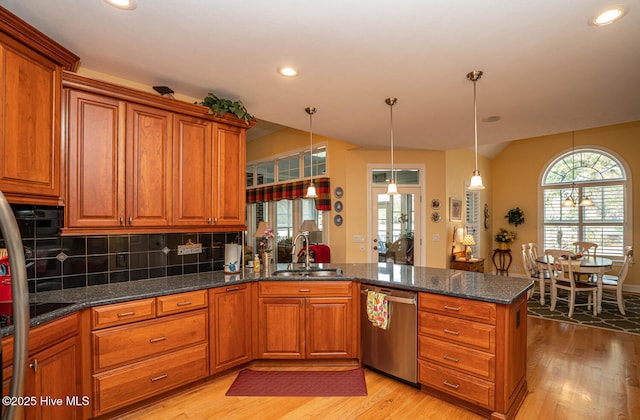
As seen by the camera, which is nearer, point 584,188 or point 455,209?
point 455,209

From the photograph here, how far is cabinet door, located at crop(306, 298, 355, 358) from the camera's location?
2982 mm

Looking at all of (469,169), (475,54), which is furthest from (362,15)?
(469,169)

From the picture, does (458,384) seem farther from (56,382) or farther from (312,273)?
(56,382)

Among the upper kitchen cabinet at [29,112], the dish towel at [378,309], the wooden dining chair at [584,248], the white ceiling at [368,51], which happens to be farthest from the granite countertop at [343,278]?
the wooden dining chair at [584,248]

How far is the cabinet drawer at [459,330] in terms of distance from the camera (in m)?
2.25

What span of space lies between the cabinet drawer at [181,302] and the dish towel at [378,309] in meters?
1.36

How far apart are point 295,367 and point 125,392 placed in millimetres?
1362

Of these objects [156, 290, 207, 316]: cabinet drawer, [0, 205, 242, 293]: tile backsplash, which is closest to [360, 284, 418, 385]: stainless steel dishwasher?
[156, 290, 207, 316]: cabinet drawer

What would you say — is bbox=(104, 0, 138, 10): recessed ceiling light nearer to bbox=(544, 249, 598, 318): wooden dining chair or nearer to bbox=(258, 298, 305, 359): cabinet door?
bbox=(258, 298, 305, 359): cabinet door

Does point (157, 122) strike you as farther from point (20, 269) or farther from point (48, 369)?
point (20, 269)

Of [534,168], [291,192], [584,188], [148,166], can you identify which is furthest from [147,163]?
[584,188]

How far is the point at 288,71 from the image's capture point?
2.61 meters

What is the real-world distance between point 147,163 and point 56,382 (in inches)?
61.0

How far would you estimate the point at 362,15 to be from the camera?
1.91 m
